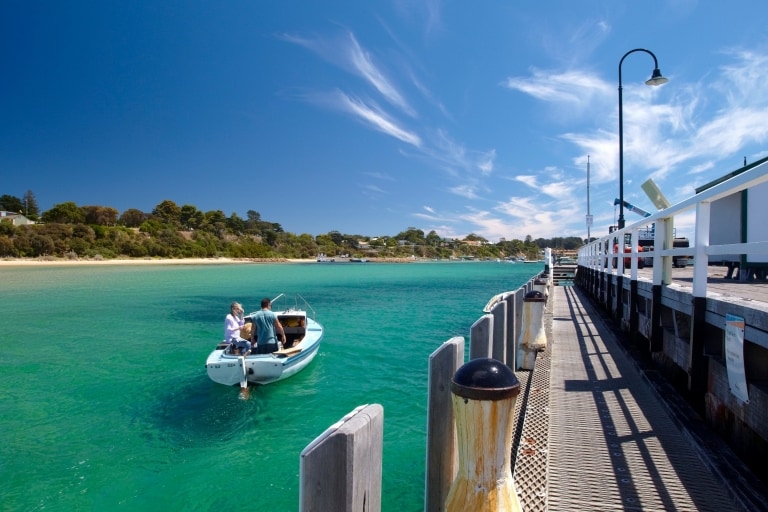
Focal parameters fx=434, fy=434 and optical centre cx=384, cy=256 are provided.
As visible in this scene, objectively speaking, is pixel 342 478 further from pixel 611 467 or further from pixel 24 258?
pixel 24 258

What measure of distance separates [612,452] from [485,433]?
87.4 inches

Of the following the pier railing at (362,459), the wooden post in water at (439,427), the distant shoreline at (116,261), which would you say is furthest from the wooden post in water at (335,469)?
the distant shoreline at (116,261)

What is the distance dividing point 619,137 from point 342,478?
742 inches

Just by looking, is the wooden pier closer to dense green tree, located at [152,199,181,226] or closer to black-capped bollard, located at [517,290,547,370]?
black-capped bollard, located at [517,290,547,370]

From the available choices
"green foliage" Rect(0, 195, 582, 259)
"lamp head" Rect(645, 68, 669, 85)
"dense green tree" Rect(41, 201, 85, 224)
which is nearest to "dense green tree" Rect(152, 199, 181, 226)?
"green foliage" Rect(0, 195, 582, 259)

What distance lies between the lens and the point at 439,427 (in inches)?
105

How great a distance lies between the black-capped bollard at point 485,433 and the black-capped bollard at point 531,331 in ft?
13.5

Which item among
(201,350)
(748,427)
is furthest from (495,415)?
(201,350)

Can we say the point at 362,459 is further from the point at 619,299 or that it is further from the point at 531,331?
the point at 619,299

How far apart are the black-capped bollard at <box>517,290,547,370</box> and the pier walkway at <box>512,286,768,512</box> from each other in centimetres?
32

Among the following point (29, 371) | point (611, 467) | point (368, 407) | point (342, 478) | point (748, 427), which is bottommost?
point (29, 371)

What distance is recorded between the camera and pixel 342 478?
153 centimetres

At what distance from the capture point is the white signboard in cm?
312

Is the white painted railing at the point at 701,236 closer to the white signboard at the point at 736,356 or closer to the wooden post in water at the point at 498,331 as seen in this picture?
A: the white signboard at the point at 736,356
